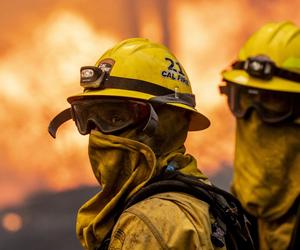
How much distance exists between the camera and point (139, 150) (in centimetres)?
447

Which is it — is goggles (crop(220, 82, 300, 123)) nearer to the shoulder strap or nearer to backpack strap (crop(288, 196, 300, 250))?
backpack strap (crop(288, 196, 300, 250))

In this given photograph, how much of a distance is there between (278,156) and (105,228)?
1583mm

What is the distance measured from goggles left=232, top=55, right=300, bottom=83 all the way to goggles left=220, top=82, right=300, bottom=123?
0.12m

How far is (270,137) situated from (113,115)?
1377mm

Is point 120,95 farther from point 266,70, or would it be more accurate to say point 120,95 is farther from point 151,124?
point 266,70

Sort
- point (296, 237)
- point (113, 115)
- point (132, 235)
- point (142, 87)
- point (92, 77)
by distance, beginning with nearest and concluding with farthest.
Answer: point (132, 235) < point (113, 115) < point (142, 87) < point (92, 77) < point (296, 237)

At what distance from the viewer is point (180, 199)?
4148 millimetres

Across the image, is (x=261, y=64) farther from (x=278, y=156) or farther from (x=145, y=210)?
(x=145, y=210)

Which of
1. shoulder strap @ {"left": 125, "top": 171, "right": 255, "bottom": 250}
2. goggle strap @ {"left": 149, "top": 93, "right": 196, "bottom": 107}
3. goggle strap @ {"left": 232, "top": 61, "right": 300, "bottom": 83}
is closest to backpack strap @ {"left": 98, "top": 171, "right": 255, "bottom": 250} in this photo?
shoulder strap @ {"left": 125, "top": 171, "right": 255, "bottom": 250}

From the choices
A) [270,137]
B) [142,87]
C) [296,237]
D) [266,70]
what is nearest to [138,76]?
[142,87]

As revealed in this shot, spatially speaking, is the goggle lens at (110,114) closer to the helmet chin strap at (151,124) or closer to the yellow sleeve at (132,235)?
the helmet chin strap at (151,124)

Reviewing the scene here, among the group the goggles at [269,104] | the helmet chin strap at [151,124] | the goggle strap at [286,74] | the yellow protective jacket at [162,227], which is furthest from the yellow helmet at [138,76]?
the yellow protective jacket at [162,227]

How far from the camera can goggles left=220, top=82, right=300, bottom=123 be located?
Result: 17.3 ft

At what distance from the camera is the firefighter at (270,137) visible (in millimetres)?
5293
